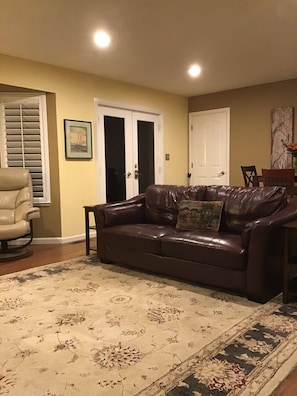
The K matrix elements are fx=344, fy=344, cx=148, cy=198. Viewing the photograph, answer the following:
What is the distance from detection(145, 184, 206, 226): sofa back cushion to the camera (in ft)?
12.2

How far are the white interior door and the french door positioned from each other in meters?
0.88

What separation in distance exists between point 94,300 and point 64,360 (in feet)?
2.84

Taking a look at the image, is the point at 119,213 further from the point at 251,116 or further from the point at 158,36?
the point at 251,116

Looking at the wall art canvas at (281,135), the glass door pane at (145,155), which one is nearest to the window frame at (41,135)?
the glass door pane at (145,155)

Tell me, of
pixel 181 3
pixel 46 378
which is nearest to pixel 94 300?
pixel 46 378

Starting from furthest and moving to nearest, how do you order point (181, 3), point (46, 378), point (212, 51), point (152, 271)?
point (212, 51) < point (152, 271) < point (181, 3) < point (46, 378)

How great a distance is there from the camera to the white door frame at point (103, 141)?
17.5 feet

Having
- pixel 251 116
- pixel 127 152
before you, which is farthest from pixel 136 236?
pixel 251 116

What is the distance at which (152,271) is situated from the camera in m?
3.38

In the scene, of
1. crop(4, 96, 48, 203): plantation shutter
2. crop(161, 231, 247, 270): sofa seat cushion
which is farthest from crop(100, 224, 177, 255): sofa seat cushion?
crop(4, 96, 48, 203): plantation shutter

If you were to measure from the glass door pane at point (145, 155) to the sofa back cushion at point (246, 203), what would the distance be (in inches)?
109

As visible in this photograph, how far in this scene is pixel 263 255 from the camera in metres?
2.58

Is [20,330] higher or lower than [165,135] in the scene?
lower

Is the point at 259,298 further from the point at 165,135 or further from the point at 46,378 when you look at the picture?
the point at 165,135
